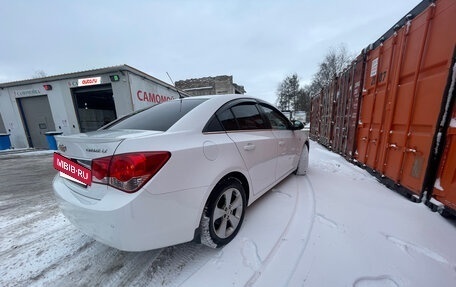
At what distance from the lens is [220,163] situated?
5.82ft

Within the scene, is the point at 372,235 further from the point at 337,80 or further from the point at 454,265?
the point at 337,80

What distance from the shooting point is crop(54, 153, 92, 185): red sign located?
1.47 m

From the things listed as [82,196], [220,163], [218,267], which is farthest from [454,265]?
[82,196]

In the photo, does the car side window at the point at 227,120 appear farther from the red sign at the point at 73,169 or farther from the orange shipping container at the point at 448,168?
the orange shipping container at the point at 448,168

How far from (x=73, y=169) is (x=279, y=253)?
2.01 metres

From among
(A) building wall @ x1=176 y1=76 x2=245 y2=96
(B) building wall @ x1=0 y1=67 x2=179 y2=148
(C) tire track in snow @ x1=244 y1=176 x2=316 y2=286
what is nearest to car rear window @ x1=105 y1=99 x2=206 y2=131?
(C) tire track in snow @ x1=244 y1=176 x2=316 y2=286

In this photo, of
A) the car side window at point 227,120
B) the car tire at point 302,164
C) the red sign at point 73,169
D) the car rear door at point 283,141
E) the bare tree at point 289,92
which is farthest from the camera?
the bare tree at point 289,92

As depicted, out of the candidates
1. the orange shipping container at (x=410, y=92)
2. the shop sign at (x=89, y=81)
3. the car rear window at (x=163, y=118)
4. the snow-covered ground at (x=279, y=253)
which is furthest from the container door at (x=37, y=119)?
the orange shipping container at (x=410, y=92)

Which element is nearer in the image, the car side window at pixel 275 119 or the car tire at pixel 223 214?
the car tire at pixel 223 214

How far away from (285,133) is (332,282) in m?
2.11

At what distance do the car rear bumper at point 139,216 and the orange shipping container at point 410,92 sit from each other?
301cm

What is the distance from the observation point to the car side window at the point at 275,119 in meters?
2.99

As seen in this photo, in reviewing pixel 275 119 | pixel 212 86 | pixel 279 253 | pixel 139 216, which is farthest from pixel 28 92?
pixel 212 86

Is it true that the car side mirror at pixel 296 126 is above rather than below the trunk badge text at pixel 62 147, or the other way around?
below
